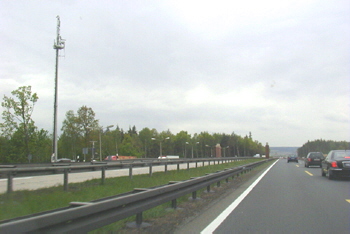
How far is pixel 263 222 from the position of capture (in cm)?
700

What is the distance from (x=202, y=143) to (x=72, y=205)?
182116mm

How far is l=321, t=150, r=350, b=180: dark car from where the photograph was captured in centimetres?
1596

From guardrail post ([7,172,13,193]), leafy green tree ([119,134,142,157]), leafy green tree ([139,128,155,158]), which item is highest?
leafy green tree ([139,128,155,158])

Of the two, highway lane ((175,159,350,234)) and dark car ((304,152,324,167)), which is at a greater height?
dark car ((304,152,324,167))

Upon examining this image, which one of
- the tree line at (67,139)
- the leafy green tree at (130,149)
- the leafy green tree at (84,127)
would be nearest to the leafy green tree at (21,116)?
the tree line at (67,139)

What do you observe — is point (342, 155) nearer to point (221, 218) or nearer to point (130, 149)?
point (221, 218)

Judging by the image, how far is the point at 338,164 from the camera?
53.1 ft

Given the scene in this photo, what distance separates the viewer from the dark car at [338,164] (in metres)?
16.0

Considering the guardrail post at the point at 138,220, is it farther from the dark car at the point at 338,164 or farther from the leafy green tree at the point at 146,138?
the leafy green tree at the point at 146,138

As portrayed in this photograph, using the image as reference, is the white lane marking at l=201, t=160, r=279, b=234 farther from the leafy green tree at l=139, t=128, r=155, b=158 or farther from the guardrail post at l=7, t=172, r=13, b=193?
the leafy green tree at l=139, t=128, r=155, b=158

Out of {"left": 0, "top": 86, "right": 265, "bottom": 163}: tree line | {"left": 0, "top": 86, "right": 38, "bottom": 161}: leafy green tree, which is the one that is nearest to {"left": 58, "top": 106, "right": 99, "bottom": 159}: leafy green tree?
{"left": 0, "top": 86, "right": 265, "bottom": 163}: tree line

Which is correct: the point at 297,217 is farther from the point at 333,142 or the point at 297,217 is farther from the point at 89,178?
the point at 333,142

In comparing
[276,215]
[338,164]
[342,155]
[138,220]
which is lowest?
[276,215]

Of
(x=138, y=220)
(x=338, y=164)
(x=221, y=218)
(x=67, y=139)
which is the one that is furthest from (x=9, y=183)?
(x=67, y=139)
